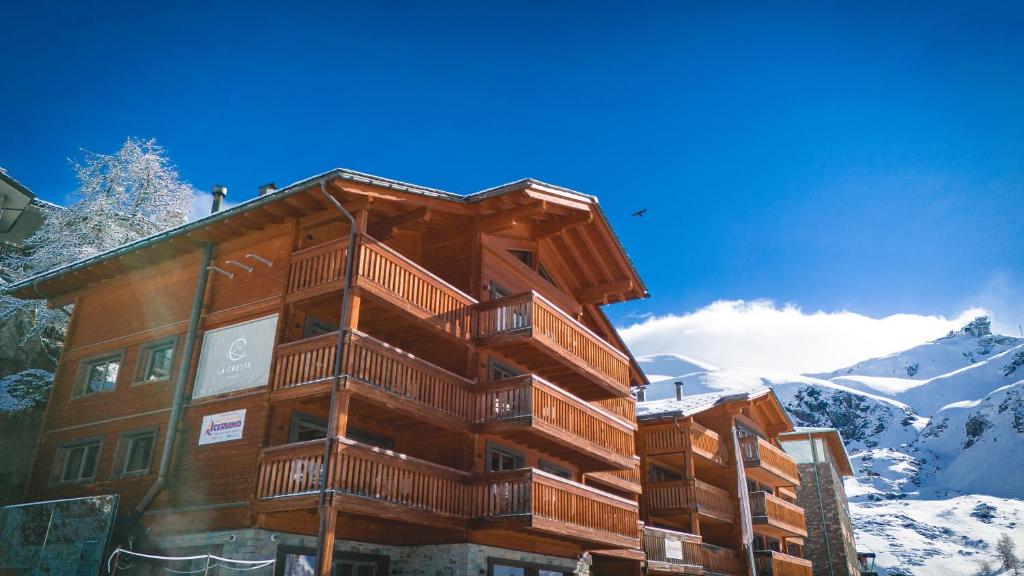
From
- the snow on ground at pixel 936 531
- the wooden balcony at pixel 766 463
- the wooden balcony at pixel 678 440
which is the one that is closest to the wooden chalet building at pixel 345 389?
the wooden balcony at pixel 678 440

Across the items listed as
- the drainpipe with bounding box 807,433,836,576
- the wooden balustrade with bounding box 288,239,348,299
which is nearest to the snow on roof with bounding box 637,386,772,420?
the drainpipe with bounding box 807,433,836,576

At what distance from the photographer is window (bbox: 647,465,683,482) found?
32894 mm

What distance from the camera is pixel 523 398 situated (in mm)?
19766

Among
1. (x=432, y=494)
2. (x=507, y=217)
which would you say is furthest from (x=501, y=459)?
(x=507, y=217)

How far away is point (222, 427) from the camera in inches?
698

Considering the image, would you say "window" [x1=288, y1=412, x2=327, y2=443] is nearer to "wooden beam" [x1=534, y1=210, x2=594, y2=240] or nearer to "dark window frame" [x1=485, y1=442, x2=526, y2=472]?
"dark window frame" [x1=485, y1=442, x2=526, y2=472]

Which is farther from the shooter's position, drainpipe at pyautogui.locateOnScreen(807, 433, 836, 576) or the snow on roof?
drainpipe at pyautogui.locateOnScreen(807, 433, 836, 576)

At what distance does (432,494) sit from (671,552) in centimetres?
1285

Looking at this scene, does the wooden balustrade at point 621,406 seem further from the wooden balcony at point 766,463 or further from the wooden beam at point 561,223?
the wooden balcony at point 766,463

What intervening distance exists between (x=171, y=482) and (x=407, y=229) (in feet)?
29.0

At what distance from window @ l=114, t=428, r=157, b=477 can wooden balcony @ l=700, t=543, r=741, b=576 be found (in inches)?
784

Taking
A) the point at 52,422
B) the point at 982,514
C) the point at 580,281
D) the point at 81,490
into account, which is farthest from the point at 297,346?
the point at 982,514

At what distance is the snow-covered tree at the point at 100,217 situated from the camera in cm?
3030

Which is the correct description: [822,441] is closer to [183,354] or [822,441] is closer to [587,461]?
[587,461]
